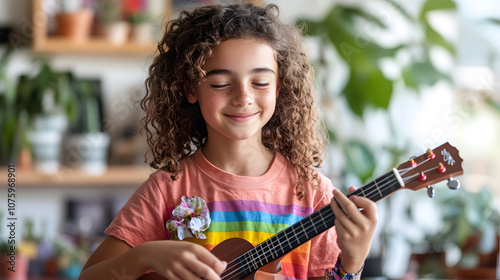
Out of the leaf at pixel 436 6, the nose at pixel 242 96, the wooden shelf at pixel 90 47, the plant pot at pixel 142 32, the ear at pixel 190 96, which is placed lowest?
the nose at pixel 242 96

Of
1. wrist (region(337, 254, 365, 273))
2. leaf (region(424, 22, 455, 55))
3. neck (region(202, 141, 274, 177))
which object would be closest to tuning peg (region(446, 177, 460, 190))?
wrist (region(337, 254, 365, 273))

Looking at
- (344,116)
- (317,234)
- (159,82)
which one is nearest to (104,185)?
(344,116)

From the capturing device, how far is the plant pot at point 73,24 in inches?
89.0

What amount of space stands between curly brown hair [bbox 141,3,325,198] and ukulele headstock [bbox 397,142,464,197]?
5.4 inches

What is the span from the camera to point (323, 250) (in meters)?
0.85

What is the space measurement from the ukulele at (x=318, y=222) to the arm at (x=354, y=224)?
2cm

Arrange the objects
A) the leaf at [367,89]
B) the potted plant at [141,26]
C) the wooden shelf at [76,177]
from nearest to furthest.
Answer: the leaf at [367,89] → the wooden shelf at [76,177] → the potted plant at [141,26]

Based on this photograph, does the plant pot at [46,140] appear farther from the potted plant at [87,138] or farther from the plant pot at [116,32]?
the plant pot at [116,32]

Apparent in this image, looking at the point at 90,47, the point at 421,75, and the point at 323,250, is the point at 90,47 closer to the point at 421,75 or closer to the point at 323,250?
the point at 421,75

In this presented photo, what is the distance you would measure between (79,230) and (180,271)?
1.73 meters

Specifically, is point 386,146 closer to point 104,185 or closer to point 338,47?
point 338,47

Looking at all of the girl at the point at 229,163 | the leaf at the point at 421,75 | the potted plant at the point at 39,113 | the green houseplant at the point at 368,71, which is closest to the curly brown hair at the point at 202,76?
the girl at the point at 229,163

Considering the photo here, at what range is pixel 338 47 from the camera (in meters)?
2.04

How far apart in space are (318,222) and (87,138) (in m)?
1.64
